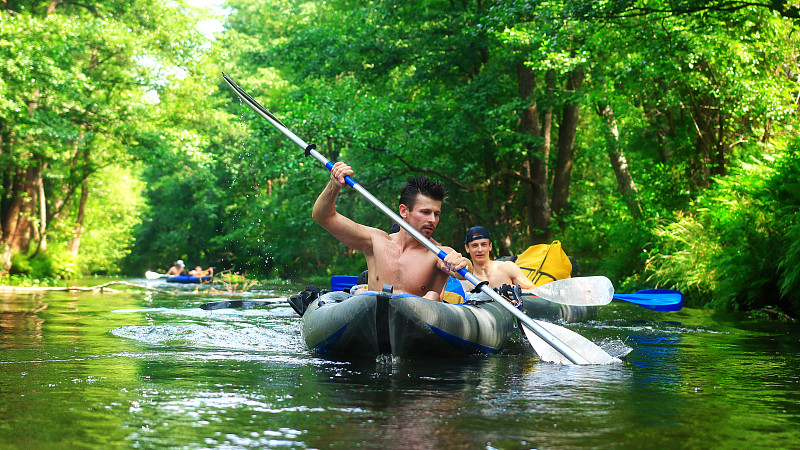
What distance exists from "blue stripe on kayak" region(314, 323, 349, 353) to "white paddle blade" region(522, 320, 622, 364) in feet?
4.48

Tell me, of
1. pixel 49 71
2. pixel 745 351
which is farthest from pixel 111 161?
pixel 745 351

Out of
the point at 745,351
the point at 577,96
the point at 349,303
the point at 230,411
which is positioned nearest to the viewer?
the point at 230,411

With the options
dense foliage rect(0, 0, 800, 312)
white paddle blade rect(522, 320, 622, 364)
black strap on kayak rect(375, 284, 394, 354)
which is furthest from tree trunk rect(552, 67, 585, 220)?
black strap on kayak rect(375, 284, 394, 354)

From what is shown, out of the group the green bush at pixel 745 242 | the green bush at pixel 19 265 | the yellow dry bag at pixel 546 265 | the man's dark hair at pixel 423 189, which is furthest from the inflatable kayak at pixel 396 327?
the green bush at pixel 19 265

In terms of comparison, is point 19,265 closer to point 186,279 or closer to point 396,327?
point 186,279

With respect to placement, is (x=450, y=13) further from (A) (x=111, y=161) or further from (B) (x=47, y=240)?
(B) (x=47, y=240)

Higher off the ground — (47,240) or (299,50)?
(299,50)

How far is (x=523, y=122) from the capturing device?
19.0m

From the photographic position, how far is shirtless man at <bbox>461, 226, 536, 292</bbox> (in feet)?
28.0

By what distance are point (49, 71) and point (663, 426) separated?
1694 cm

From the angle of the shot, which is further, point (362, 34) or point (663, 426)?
point (362, 34)

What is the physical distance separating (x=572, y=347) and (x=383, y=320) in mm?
1485

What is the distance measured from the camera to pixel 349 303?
205 inches

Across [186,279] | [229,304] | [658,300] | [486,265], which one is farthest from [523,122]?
→ [486,265]
